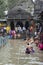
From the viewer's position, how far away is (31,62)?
18.7 m

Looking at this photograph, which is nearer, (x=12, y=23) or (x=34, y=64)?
(x=34, y=64)

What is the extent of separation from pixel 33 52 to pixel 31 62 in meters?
5.09

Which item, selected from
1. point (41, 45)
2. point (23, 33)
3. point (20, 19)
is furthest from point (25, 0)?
point (41, 45)

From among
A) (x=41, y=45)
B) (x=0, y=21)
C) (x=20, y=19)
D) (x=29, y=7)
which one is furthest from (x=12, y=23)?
(x=41, y=45)

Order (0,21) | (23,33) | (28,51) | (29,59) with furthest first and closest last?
(0,21), (23,33), (28,51), (29,59)

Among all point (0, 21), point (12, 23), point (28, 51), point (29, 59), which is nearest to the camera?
point (29, 59)

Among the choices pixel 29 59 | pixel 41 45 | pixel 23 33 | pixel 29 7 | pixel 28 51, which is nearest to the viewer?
pixel 29 59

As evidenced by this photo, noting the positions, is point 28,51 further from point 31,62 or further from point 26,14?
point 26,14

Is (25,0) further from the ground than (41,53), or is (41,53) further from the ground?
(25,0)

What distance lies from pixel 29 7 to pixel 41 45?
1901 inches

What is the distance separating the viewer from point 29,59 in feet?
65.7

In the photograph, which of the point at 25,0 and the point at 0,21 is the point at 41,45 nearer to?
the point at 0,21

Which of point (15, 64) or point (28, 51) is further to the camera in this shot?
point (28, 51)

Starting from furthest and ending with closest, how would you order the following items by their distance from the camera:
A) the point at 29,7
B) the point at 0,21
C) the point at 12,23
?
the point at 29,7 → the point at 0,21 → the point at 12,23
